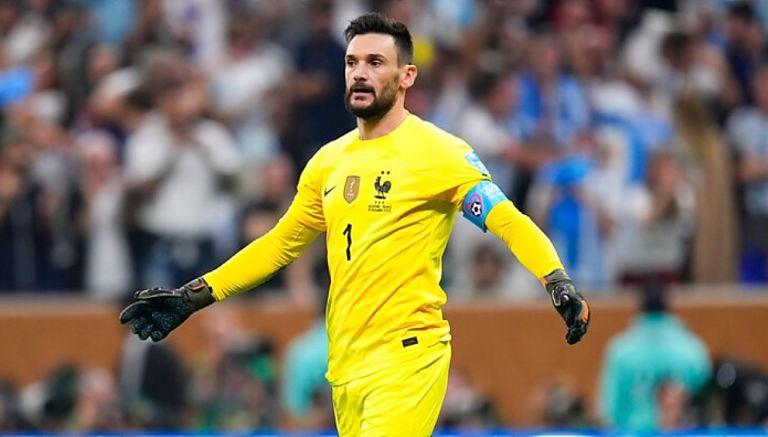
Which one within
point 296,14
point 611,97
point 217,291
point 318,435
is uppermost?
point 296,14

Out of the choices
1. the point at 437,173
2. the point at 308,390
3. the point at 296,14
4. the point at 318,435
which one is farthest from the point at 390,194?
the point at 296,14

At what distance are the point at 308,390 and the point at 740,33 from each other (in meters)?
4.56

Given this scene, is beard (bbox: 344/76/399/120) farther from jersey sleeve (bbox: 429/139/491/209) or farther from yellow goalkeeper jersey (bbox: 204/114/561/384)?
jersey sleeve (bbox: 429/139/491/209)

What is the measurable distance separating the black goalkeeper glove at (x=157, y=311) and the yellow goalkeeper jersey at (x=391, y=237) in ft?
1.98

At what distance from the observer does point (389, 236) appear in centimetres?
670

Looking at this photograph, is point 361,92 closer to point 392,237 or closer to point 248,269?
point 392,237

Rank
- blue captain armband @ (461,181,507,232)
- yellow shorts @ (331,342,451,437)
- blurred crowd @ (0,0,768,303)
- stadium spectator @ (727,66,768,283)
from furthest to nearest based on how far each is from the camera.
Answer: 1. stadium spectator @ (727,66,768,283)
2. blurred crowd @ (0,0,768,303)
3. yellow shorts @ (331,342,451,437)
4. blue captain armband @ (461,181,507,232)

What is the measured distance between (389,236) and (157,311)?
0.98 metres

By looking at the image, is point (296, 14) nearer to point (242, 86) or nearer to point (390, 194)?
point (242, 86)

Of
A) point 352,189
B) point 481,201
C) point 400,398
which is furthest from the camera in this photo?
point 352,189

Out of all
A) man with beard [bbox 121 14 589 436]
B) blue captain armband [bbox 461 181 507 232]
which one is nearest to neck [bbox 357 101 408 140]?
man with beard [bbox 121 14 589 436]

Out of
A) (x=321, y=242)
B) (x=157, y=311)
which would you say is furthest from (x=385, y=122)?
(x=321, y=242)

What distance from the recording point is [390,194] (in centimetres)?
670

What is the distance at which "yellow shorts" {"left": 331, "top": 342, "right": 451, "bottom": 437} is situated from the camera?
6.64m
